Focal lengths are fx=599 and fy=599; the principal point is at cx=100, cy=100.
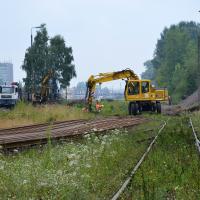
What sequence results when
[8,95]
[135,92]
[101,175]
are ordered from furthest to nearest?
[8,95] → [135,92] → [101,175]

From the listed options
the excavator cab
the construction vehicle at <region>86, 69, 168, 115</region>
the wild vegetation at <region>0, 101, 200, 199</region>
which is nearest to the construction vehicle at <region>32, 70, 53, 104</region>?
the construction vehicle at <region>86, 69, 168, 115</region>

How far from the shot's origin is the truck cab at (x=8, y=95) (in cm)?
5894

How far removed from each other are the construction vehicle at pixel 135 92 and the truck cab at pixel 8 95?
1341 cm

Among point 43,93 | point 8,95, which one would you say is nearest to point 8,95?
point 8,95

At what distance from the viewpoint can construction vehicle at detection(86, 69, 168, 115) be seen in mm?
44688

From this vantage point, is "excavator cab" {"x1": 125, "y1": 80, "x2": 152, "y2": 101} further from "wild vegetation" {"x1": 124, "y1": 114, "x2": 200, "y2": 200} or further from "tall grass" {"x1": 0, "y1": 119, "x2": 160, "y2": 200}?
"tall grass" {"x1": 0, "y1": 119, "x2": 160, "y2": 200}

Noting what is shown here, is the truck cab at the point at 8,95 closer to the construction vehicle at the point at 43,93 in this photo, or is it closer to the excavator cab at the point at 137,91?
the construction vehicle at the point at 43,93

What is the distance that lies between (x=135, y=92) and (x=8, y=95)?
18.5 metres

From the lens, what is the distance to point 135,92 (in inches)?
1759

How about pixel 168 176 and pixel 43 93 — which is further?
pixel 43 93

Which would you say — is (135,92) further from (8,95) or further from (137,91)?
(8,95)

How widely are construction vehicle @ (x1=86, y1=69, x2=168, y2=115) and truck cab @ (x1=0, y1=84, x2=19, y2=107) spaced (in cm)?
1341

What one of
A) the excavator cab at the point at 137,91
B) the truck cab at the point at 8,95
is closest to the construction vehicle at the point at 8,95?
the truck cab at the point at 8,95

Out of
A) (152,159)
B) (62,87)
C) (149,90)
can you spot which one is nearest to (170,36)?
(62,87)
